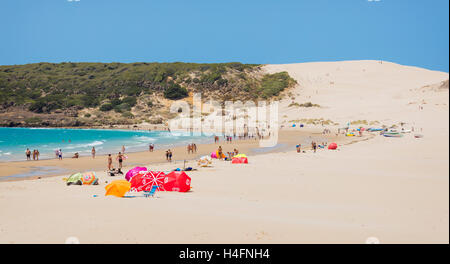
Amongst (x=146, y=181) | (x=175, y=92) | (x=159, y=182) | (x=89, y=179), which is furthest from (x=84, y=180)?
(x=175, y=92)

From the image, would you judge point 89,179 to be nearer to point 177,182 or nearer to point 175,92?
point 177,182

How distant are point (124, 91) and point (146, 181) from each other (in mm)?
103365

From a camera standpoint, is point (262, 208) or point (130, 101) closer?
point (262, 208)

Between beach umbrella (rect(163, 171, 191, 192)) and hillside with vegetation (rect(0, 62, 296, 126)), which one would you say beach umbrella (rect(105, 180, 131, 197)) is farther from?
hillside with vegetation (rect(0, 62, 296, 126))

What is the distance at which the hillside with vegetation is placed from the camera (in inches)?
4013

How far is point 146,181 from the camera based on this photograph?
545 inches

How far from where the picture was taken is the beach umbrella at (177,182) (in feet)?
46.0

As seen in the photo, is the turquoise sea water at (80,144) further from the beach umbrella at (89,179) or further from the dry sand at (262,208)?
the dry sand at (262,208)

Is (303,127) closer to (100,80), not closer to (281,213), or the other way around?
(281,213)

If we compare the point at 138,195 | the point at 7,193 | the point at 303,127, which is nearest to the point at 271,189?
the point at 138,195

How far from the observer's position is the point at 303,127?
223 ft

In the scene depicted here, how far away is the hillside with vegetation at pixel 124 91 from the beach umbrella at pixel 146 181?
80387 millimetres

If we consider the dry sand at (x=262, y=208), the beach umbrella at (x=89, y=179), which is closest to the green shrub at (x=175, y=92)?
the dry sand at (x=262, y=208)

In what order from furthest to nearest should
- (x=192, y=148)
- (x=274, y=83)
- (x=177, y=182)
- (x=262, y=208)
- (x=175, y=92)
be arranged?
(x=274, y=83) → (x=175, y=92) → (x=192, y=148) → (x=177, y=182) → (x=262, y=208)
